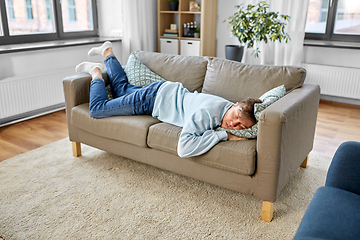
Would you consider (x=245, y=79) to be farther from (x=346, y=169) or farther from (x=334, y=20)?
(x=334, y=20)

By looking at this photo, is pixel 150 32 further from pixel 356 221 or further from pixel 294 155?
pixel 356 221

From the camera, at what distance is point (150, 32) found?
14.9 feet

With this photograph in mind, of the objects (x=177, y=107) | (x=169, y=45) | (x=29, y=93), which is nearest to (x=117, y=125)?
(x=177, y=107)

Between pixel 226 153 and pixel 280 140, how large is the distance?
0.30 metres

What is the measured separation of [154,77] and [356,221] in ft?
5.84

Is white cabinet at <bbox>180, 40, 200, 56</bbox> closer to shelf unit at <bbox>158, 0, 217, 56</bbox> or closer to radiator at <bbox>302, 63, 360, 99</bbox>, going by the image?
shelf unit at <bbox>158, 0, 217, 56</bbox>

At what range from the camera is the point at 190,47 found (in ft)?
14.2

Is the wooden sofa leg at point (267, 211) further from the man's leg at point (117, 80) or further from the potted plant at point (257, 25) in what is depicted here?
Result: the potted plant at point (257, 25)

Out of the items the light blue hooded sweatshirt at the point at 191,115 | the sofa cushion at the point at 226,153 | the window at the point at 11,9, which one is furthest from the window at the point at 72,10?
the sofa cushion at the point at 226,153

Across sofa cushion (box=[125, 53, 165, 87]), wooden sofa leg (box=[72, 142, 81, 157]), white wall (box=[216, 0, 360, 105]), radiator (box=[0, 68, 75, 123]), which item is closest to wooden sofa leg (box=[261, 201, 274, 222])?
sofa cushion (box=[125, 53, 165, 87])

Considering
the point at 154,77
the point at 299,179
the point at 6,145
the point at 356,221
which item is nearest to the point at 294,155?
the point at 299,179

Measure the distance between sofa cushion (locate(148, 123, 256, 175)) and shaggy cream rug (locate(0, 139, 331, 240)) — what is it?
28 cm

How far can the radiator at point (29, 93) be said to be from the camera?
3.11 metres

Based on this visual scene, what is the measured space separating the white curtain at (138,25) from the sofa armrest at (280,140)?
2.88 metres
